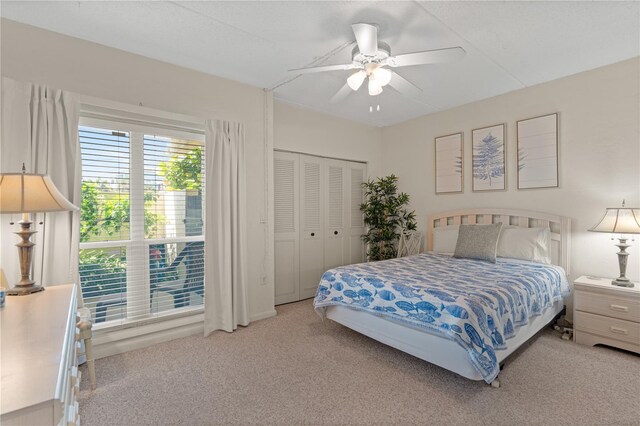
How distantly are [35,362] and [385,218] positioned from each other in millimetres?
4312

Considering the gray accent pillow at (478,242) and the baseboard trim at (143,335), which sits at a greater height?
the gray accent pillow at (478,242)

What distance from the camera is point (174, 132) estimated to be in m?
3.10

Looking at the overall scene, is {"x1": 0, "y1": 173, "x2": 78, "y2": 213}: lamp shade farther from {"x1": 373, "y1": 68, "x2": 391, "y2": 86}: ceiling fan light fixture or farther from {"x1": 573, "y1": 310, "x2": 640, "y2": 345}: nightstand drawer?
{"x1": 573, "y1": 310, "x2": 640, "y2": 345}: nightstand drawer

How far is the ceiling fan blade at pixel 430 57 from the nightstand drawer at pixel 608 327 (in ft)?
8.65

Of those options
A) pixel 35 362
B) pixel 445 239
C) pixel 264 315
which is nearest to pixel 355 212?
pixel 445 239

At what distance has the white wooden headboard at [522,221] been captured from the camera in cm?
330

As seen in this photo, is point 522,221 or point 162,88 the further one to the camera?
point 522,221

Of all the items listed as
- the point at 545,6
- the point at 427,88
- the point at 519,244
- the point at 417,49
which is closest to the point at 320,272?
the point at 519,244

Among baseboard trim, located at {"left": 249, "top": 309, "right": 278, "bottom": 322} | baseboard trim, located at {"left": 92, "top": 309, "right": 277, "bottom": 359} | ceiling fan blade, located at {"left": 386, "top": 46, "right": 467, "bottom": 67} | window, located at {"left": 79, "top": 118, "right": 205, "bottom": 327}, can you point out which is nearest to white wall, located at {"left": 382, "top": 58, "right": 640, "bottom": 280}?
ceiling fan blade, located at {"left": 386, "top": 46, "right": 467, "bottom": 67}

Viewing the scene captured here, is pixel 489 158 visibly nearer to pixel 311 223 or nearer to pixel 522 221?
pixel 522 221

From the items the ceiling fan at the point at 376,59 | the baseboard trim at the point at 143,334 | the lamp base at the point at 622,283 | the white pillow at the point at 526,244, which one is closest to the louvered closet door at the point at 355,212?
the white pillow at the point at 526,244

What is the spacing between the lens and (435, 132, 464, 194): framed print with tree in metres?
4.28

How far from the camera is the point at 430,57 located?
7.07 ft

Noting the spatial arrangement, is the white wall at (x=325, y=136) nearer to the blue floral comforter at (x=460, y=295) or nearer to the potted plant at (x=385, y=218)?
the potted plant at (x=385, y=218)
